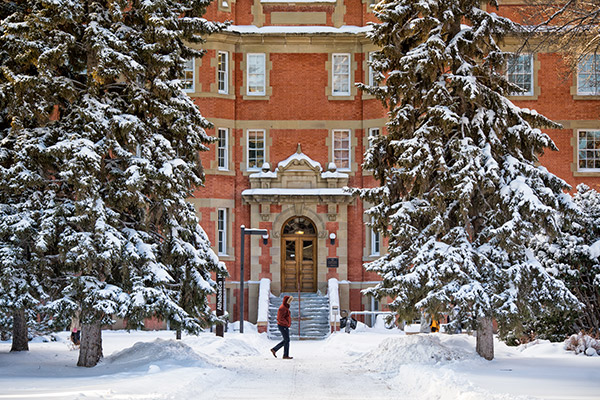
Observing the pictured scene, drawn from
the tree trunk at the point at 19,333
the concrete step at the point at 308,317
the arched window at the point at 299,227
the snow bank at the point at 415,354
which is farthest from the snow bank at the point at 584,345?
the arched window at the point at 299,227

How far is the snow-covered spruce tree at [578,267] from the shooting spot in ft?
66.9

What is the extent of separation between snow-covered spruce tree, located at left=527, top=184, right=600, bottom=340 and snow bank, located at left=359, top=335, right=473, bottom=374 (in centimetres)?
411

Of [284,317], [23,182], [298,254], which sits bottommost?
[284,317]

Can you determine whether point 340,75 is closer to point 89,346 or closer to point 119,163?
point 119,163

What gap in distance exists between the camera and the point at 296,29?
35.3 metres

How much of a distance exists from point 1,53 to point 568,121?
Result: 79.5ft

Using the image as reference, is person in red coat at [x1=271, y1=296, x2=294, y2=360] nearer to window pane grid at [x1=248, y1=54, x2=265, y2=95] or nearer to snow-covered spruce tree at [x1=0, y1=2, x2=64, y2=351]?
snow-covered spruce tree at [x1=0, y1=2, x2=64, y2=351]

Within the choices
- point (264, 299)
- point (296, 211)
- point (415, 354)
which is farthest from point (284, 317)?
point (296, 211)

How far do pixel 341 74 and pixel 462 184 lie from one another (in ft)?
65.3

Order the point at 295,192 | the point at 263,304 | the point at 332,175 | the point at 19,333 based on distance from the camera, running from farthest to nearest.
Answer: the point at 332,175
the point at 295,192
the point at 263,304
the point at 19,333

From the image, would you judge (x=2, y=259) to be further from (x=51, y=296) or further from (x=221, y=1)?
(x=221, y=1)

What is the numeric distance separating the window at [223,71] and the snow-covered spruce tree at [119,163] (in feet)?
56.2

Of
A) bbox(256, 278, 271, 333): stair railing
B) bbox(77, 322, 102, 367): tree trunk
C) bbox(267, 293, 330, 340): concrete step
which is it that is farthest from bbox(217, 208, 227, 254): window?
bbox(77, 322, 102, 367): tree trunk

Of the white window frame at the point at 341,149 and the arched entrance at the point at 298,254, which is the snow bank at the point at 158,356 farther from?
the white window frame at the point at 341,149
